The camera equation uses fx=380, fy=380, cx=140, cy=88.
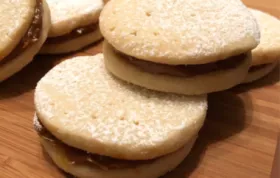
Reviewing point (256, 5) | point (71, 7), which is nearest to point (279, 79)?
point (256, 5)

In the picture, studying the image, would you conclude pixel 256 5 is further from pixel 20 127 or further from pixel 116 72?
pixel 20 127

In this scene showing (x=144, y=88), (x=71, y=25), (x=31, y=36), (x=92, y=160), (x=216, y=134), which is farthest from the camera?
(x=71, y=25)

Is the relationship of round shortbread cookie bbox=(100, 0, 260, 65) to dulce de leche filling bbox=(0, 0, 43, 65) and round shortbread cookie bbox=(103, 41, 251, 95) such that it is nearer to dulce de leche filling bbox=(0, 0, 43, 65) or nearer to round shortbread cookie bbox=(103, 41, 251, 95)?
round shortbread cookie bbox=(103, 41, 251, 95)

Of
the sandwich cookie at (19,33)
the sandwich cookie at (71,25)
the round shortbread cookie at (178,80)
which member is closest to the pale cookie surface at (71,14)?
the sandwich cookie at (71,25)

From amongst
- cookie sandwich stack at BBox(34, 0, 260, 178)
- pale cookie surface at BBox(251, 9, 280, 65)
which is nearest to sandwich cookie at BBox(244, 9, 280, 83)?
pale cookie surface at BBox(251, 9, 280, 65)

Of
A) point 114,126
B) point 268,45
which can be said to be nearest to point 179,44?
point 114,126

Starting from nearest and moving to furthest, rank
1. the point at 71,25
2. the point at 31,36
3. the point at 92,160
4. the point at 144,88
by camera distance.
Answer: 1. the point at 92,160
2. the point at 144,88
3. the point at 31,36
4. the point at 71,25

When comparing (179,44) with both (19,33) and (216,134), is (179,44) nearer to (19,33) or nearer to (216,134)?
(216,134)
